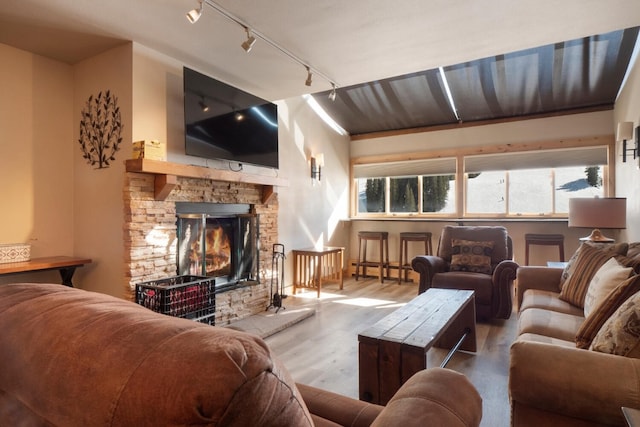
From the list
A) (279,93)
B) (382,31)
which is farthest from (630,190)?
(279,93)

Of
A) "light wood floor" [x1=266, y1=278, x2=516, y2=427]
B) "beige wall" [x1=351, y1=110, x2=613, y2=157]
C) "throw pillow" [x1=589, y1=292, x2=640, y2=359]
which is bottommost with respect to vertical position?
"light wood floor" [x1=266, y1=278, x2=516, y2=427]

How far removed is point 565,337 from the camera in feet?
6.72

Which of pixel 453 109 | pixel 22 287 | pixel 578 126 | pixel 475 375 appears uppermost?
pixel 453 109

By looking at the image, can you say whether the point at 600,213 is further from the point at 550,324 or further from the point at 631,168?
the point at 550,324

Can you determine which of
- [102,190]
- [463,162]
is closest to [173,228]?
[102,190]

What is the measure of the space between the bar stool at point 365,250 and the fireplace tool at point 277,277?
189 cm

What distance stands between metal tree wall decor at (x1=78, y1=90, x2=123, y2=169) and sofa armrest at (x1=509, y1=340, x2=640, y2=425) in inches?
127

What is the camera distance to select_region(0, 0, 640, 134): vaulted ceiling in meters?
2.47

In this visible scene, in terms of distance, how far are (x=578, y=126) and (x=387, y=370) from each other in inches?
206

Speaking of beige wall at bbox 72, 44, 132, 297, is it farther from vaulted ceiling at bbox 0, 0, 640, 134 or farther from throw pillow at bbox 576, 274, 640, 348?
throw pillow at bbox 576, 274, 640, 348

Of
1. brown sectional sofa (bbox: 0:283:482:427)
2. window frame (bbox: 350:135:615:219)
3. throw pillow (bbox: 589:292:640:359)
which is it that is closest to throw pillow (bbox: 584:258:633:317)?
throw pillow (bbox: 589:292:640:359)

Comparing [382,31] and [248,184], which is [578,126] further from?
[248,184]

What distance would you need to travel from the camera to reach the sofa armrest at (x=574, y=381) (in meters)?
1.24

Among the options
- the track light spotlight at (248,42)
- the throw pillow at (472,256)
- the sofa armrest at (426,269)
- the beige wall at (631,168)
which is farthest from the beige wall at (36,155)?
the beige wall at (631,168)
